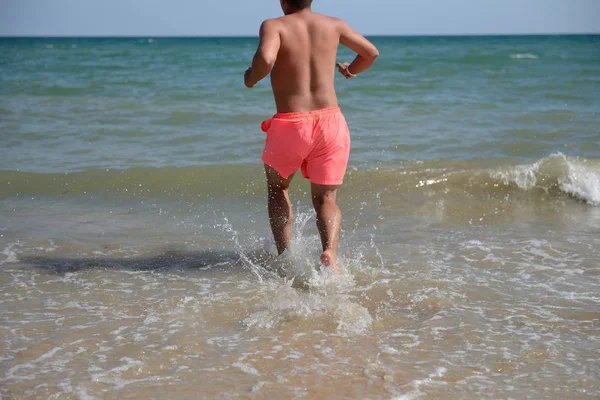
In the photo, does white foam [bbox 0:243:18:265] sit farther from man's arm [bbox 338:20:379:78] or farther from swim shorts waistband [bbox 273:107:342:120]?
man's arm [bbox 338:20:379:78]

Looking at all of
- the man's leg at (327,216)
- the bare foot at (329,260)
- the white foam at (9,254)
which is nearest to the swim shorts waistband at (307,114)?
the man's leg at (327,216)

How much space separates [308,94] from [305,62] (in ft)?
0.56

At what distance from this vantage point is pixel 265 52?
3.48 metres

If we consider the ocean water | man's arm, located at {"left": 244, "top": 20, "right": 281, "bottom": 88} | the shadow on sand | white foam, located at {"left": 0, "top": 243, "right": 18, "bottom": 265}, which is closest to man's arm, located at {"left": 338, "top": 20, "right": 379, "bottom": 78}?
man's arm, located at {"left": 244, "top": 20, "right": 281, "bottom": 88}

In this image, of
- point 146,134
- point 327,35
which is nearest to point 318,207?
point 327,35

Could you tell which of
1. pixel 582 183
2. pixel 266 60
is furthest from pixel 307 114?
pixel 582 183

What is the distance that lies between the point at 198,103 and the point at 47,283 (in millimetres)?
8351

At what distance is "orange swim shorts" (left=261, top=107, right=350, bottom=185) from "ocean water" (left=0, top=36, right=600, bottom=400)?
0.59m

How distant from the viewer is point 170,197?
244 inches

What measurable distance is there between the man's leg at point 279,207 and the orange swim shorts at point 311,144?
0.10 m

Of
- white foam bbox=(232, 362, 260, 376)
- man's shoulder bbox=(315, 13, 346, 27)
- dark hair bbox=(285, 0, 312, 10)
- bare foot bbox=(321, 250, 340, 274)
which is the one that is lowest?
white foam bbox=(232, 362, 260, 376)

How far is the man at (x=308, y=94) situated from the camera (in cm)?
363

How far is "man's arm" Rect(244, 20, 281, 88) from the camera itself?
11.4ft

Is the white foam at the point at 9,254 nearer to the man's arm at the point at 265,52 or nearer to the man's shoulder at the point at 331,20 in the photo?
the man's arm at the point at 265,52
